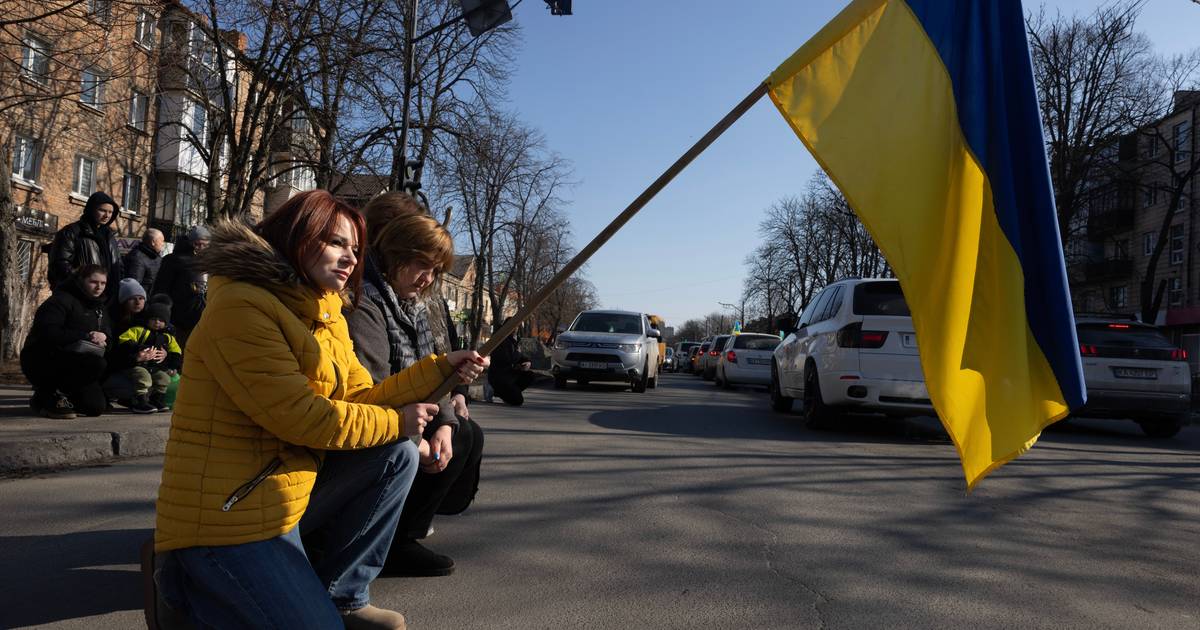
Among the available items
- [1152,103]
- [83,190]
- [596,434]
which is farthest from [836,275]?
[596,434]

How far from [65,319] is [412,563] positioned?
18.6ft

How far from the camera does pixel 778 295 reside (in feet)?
262

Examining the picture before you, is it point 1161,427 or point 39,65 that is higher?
point 39,65

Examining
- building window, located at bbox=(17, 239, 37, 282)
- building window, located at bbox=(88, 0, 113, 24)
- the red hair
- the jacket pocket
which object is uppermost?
building window, located at bbox=(88, 0, 113, 24)

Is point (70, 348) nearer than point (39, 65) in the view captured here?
Yes

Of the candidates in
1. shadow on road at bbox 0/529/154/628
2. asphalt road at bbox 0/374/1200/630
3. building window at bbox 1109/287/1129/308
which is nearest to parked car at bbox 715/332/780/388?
asphalt road at bbox 0/374/1200/630

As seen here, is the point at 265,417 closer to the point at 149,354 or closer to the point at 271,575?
the point at 271,575

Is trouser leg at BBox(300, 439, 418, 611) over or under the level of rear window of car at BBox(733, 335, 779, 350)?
under

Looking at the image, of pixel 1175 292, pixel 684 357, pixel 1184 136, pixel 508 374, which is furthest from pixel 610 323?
pixel 684 357

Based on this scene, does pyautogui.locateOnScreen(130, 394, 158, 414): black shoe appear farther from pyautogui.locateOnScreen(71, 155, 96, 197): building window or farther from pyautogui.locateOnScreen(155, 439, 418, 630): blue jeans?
pyautogui.locateOnScreen(71, 155, 96, 197): building window

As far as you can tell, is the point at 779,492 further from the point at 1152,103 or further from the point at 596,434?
the point at 1152,103

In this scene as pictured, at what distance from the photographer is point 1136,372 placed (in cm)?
1103

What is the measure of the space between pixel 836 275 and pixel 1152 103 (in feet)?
104

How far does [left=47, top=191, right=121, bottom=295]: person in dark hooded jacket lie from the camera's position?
8805 mm
